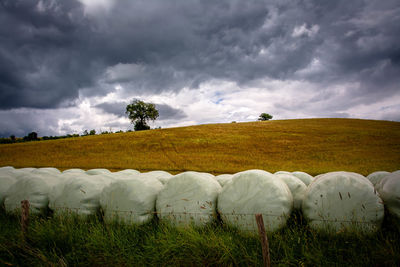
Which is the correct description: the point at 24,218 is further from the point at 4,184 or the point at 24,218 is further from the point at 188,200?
the point at 4,184

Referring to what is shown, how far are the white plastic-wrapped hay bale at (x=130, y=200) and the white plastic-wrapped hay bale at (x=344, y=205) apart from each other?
2.94m

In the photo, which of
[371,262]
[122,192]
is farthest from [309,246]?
[122,192]

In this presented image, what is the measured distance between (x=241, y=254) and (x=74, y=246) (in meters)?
2.76

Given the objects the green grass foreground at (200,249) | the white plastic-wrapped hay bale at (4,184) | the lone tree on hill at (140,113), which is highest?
the lone tree on hill at (140,113)

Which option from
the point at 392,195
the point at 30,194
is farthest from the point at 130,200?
the point at 392,195

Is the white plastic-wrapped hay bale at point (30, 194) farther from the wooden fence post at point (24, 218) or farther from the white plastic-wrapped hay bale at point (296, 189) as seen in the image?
the white plastic-wrapped hay bale at point (296, 189)

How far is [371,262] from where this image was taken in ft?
8.33

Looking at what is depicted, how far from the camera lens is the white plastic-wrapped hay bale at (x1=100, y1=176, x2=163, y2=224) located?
13.3 ft

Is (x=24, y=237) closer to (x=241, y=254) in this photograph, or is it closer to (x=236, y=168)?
(x=241, y=254)

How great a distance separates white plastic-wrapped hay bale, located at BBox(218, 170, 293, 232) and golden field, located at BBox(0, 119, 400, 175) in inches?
363

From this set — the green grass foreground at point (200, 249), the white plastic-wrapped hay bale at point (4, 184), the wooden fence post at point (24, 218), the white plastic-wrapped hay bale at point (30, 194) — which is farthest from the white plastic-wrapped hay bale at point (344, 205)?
the white plastic-wrapped hay bale at point (4, 184)

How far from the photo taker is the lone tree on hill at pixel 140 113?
66.0 meters

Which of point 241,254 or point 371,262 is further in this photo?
point 241,254

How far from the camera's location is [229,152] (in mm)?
16719
